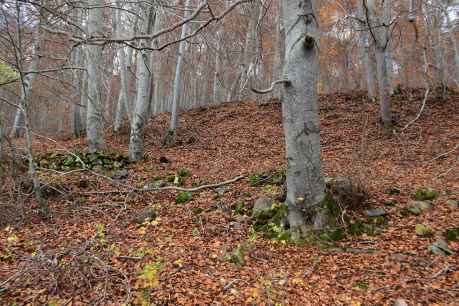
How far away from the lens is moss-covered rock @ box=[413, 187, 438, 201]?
188 inches

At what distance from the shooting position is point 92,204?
206 inches

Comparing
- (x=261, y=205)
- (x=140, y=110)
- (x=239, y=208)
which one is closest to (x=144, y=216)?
(x=239, y=208)

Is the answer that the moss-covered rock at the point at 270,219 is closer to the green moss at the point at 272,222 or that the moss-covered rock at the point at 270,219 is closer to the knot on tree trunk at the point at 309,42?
the green moss at the point at 272,222

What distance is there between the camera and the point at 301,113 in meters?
4.02

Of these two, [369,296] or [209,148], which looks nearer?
[369,296]

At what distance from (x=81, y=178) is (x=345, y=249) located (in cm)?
490

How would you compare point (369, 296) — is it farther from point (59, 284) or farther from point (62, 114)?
point (62, 114)

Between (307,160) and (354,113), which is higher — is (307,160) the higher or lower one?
the lower one

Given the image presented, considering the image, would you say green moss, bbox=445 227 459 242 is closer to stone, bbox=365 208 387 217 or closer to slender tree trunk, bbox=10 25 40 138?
stone, bbox=365 208 387 217

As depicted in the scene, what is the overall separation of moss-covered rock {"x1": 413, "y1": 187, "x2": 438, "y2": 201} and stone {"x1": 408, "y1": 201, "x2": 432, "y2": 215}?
0.84 ft

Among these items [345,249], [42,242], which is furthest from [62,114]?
[345,249]

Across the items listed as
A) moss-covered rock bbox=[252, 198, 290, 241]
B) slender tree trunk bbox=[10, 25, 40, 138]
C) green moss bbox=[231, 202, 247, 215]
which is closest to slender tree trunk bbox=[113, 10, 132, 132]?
slender tree trunk bbox=[10, 25, 40, 138]

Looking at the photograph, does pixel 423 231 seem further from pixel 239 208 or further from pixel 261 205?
pixel 239 208

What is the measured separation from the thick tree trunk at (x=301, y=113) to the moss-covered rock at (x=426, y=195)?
1.77 metres
